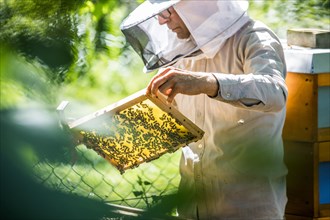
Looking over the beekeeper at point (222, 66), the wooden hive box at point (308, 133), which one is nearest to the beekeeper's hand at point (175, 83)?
the beekeeper at point (222, 66)

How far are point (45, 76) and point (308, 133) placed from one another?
2645mm

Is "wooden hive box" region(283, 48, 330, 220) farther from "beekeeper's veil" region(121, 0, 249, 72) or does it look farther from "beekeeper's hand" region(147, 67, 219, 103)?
"beekeeper's hand" region(147, 67, 219, 103)

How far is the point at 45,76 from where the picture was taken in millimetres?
863

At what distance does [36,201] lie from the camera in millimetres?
770

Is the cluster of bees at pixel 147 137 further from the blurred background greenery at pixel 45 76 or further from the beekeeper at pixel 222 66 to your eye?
the blurred background greenery at pixel 45 76

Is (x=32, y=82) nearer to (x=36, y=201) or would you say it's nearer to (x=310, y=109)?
(x=36, y=201)

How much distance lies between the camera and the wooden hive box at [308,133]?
332cm

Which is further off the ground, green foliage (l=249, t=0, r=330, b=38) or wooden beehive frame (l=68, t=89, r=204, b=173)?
wooden beehive frame (l=68, t=89, r=204, b=173)

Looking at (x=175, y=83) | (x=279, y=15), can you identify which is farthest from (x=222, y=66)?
(x=279, y=15)

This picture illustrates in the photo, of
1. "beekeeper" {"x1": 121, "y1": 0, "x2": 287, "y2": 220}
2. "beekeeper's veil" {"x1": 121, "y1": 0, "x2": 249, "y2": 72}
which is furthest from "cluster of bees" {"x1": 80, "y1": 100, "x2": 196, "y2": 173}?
"beekeeper's veil" {"x1": 121, "y1": 0, "x2": 249, "y2": 72}

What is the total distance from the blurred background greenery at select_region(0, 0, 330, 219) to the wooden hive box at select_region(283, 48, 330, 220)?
2334 mm

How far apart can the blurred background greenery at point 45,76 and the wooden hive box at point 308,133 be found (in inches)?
91.9

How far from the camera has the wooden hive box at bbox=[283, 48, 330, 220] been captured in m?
3.32

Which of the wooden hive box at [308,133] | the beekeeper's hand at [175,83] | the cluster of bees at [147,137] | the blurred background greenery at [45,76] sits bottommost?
the wooden hive box at [308,133]
